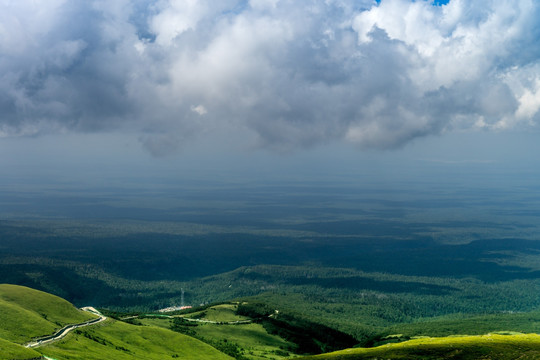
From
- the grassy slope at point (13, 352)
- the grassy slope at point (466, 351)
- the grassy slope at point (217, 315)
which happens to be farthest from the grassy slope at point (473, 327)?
the grassy slope at point (13, 352)

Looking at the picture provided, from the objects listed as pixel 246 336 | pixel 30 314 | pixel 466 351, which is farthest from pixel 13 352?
pixel 246 336

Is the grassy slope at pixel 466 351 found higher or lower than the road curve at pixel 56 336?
higher

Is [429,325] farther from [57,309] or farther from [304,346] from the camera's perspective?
[57,309]

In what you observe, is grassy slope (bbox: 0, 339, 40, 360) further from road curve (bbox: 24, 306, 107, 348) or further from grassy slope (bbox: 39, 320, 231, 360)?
road curve (bbox: 24, 306, 107, 348)

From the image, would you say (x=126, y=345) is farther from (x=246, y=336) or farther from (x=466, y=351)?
(x=466, y=351)

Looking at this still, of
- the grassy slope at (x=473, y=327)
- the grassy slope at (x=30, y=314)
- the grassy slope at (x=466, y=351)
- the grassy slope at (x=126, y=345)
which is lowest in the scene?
the grassy slope at (x=473, y=327)

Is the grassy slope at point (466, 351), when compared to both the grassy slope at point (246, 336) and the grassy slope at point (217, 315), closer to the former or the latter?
the grassy slope at point (246, 336)
